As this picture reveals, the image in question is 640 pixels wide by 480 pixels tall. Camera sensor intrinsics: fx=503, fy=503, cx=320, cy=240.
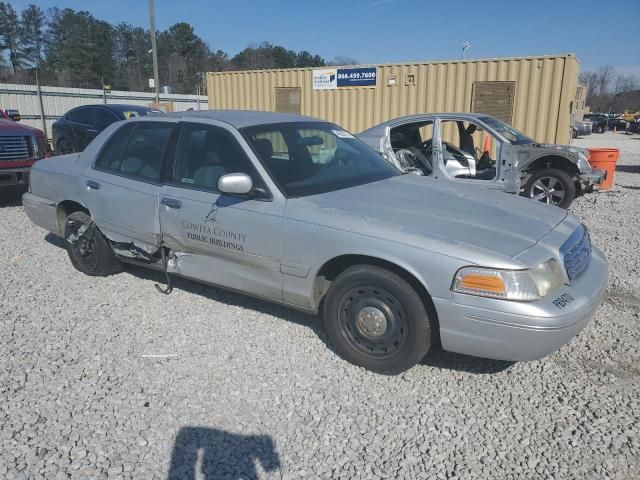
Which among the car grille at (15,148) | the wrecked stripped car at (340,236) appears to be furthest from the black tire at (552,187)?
the car grille at (15,148)

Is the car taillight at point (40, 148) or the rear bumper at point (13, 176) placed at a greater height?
the car taillight at point (40, 148)

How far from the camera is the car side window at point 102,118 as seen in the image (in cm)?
1248

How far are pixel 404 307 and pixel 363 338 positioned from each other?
1.31ft

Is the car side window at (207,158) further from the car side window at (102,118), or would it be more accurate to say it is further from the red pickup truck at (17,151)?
the car side window at (102,118)

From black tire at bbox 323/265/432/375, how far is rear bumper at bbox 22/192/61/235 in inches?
131

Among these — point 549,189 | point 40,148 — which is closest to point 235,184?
point 549,189

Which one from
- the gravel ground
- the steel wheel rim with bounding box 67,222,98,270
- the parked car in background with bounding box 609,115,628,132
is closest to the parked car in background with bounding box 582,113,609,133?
the parked car in background with bounding box 609,115,628,132

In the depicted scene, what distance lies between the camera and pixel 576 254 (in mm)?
3172

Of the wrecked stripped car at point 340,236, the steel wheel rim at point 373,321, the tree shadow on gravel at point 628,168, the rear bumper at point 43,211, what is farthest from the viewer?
the tree shadow on gravel at point 628,168

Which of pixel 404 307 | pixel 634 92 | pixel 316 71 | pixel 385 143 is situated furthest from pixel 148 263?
pixel 634 92

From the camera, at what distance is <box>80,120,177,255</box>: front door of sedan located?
4.16 m

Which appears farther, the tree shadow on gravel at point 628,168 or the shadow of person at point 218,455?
the tree shadow on gravel at point 628,168

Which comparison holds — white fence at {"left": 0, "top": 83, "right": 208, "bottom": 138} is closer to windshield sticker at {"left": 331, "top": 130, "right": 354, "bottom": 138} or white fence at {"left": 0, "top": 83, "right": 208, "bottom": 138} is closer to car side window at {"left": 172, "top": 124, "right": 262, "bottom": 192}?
car side window at {"left": 172, "top": 124, "right": 262, "bottom": 192}

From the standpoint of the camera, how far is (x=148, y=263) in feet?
14.2
